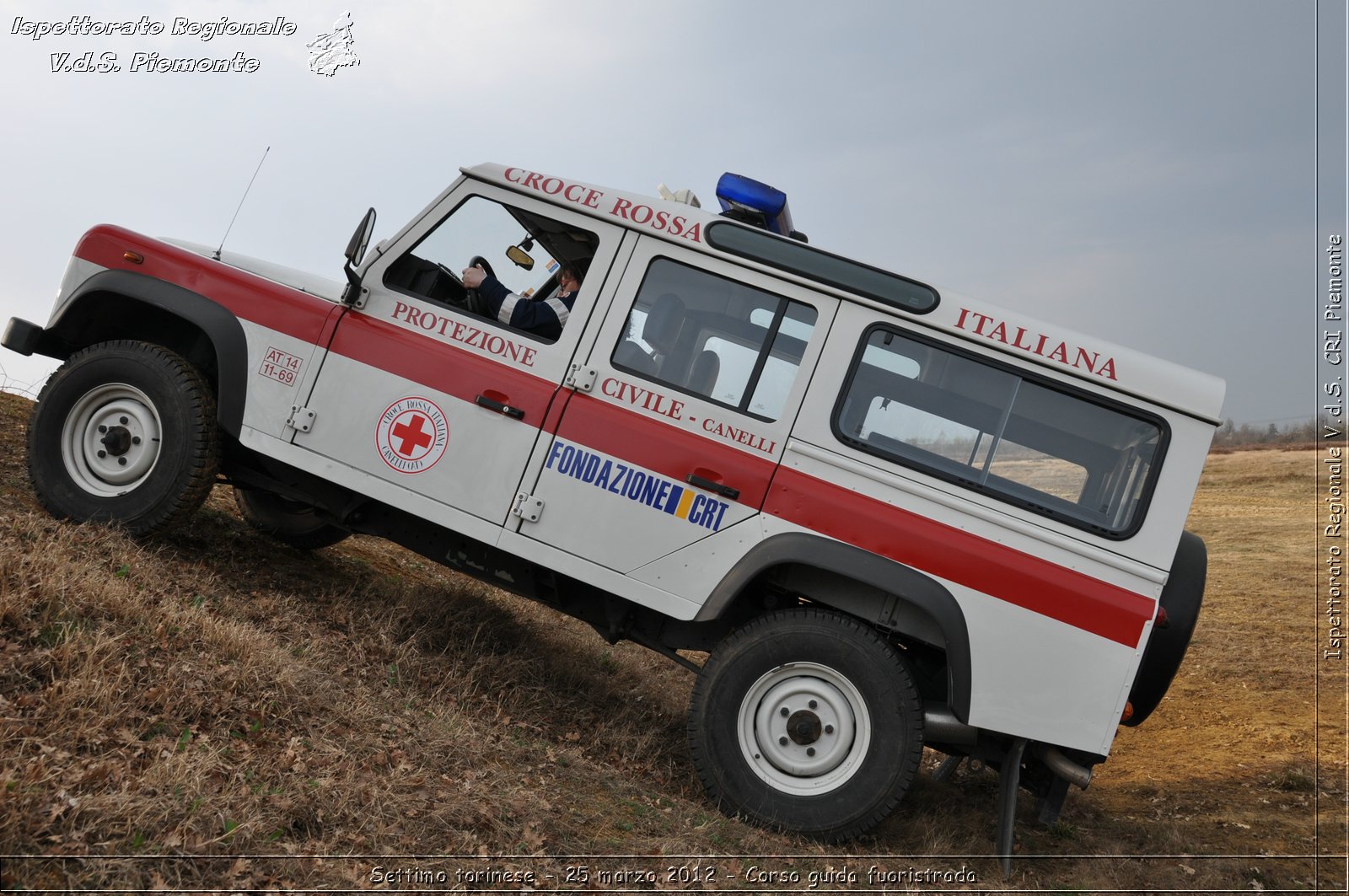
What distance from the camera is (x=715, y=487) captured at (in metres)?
4.51

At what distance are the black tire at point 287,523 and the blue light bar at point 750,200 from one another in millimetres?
3509

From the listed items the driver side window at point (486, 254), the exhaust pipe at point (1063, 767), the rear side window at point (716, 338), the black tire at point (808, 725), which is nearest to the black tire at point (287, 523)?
the driver side window at point (486, 254)

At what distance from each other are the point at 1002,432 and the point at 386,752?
288 centimetres

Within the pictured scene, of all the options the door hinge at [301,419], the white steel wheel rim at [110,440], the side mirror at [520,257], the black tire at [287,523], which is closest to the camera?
the door hinge at [301,419]

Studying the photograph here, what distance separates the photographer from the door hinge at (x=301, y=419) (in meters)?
4.98

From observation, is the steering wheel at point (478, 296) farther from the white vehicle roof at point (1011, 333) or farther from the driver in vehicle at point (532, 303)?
the white vehicle roof at point (1011, 333)

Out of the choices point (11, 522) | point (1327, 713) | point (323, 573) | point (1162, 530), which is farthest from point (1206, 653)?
point (11, 522)

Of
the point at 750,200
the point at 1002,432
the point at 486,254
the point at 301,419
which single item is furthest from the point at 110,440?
the point at 1002,432

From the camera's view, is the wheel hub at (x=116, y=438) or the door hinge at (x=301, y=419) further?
the wheel hub at (x=116, y=438)

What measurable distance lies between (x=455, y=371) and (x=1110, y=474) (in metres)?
3.01

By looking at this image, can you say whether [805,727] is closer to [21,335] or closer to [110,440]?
[110,440]

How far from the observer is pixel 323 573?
21.5 feet

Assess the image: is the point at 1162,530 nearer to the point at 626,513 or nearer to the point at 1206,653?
the point at 626,513

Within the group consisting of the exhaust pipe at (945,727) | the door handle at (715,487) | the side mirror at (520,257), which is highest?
the side mirror at (520,257)
